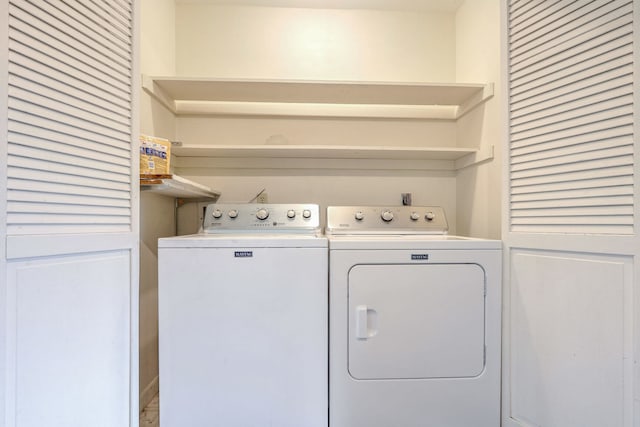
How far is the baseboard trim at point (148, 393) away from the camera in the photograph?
1682 millimetres

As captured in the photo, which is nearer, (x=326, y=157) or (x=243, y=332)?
(x=243, y=332)

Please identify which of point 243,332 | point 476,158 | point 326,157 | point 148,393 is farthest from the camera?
point 326,157

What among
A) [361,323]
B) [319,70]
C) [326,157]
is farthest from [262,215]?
[319,70]

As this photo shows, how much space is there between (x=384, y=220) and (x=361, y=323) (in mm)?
664

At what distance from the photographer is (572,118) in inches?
46.6

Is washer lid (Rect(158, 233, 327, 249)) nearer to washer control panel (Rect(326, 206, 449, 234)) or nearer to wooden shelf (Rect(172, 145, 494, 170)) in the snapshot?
washer control panel (Rect(326, 206, 449, 234))

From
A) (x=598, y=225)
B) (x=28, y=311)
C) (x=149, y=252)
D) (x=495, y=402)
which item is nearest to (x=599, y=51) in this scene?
(x=598, y=225)

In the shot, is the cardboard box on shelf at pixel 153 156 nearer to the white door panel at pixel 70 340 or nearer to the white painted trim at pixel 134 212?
the white painted trim at pixel 134 212

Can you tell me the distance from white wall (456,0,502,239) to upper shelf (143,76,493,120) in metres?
0.11

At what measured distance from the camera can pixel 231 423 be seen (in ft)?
4.44

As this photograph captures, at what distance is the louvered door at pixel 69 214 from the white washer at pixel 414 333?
2.82 ft

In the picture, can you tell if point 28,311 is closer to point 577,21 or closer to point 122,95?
point 122,95

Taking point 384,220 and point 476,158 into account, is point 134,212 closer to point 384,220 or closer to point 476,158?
point 384,220

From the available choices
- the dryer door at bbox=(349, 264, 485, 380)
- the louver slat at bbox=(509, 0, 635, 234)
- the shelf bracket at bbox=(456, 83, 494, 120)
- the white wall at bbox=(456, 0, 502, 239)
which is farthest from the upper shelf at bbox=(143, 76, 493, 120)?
the dryer door at bbox=(349, 264, 485, 380)
